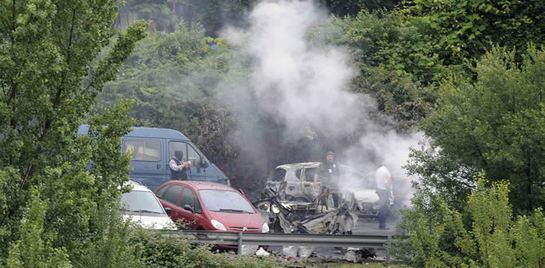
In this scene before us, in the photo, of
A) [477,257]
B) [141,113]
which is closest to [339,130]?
[141,113]

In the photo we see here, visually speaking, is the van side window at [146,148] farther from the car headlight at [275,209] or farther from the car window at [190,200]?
the car headlight at [275,209]

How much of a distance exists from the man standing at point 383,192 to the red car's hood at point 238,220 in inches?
159

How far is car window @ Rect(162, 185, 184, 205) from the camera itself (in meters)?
21.0

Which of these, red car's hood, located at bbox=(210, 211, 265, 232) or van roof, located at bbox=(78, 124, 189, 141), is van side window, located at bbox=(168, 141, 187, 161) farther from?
red car's hood, located at bbox=(210, 211, 265, 232)

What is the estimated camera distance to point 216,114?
29.0 metres

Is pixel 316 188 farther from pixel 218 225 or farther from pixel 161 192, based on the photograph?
pixel 218 225

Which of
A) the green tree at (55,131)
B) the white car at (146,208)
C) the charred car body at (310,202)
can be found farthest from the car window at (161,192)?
the green tree at (55,131)

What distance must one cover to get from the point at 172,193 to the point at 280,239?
140 inches

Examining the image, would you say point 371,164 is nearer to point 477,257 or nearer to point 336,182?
point 336,182

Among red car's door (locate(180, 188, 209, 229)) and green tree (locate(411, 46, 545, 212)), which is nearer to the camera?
green tree (locate(411, 46, 545, 212))

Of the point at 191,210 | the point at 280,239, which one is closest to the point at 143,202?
the point at 191,210

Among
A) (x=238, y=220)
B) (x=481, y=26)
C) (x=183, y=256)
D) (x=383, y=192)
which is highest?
(x=481, y=26)

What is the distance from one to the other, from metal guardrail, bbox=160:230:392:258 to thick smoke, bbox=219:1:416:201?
922cm

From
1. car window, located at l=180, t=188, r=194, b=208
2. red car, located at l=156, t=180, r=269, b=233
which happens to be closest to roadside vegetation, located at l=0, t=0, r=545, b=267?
red car, located at l=156, t=180, r=269, b=233
